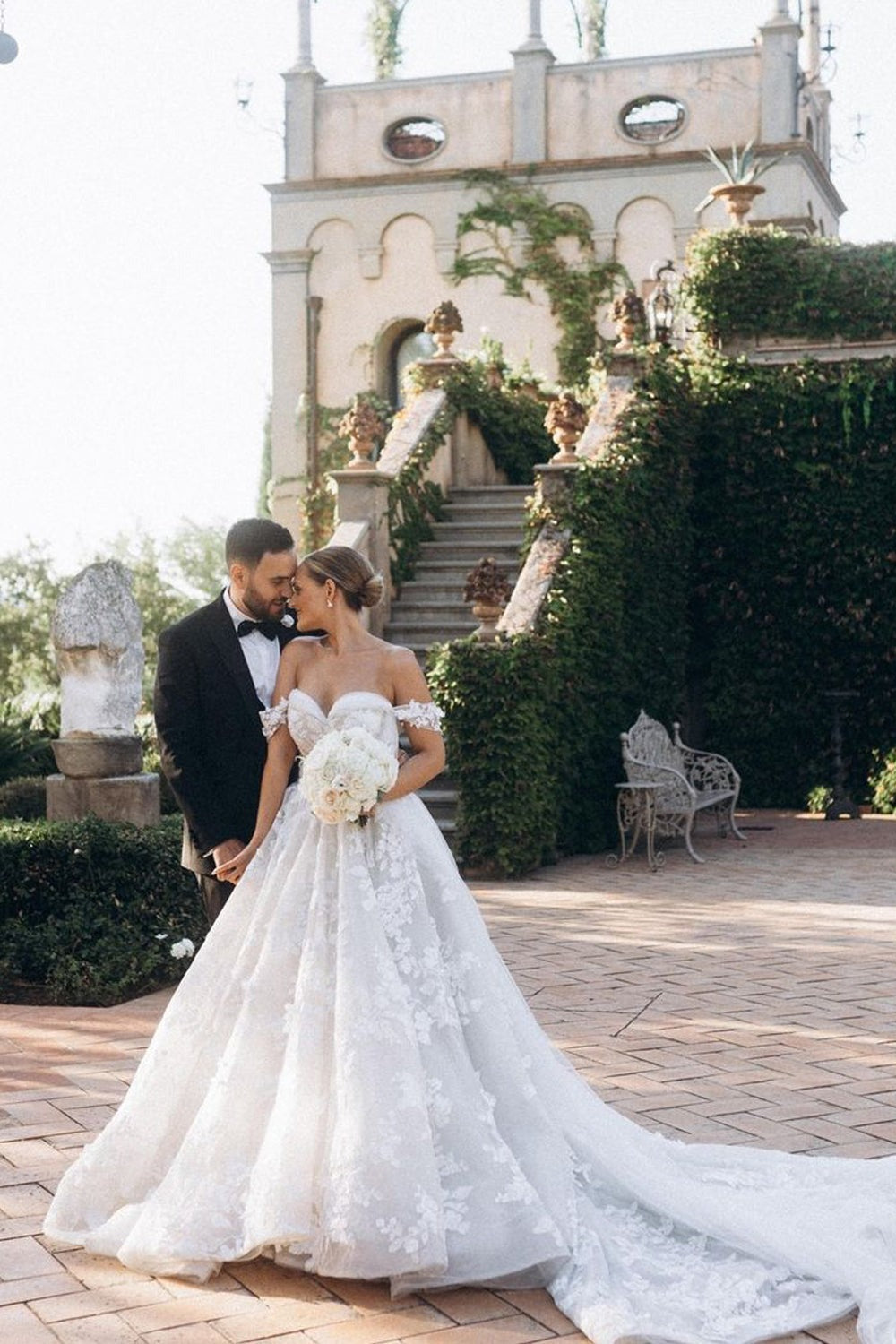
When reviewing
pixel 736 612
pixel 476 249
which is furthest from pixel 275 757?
pixel 476 249

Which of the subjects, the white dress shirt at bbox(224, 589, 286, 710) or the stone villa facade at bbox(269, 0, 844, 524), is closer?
the white dress shirt at bbox(224, 589, 286, 710)

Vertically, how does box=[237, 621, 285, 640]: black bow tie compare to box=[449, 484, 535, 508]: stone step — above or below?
below

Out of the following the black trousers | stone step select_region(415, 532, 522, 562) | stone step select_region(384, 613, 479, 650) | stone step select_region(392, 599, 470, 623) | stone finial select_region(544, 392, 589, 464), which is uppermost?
stone finial select_region(544, 392, 589, 464)

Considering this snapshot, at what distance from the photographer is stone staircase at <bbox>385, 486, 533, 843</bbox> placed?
42.9 ft

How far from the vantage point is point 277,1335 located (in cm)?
363

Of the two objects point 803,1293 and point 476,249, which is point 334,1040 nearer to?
point 803,1293

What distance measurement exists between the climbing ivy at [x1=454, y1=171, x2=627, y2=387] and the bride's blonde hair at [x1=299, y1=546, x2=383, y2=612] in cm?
2051

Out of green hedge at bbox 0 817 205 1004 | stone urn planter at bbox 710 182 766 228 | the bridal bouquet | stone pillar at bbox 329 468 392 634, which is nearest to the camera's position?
the bridal bouquet

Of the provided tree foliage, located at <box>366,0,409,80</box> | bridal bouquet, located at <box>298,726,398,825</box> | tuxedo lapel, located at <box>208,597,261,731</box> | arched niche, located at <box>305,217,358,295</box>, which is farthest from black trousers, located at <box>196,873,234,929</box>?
tree foliage, located at <box>366,0,409,80</box>

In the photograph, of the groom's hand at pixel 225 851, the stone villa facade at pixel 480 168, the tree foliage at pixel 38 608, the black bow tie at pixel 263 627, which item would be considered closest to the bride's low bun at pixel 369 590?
the black bow tie at pixel 263 627

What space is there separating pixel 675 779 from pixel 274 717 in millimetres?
7802

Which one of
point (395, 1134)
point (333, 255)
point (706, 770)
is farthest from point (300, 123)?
point (395, 1134)

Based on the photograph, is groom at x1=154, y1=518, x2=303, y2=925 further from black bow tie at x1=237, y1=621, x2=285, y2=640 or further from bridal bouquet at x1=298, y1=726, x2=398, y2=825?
bridal bouquet at x1=298, y1=726, x2=398, y2=825

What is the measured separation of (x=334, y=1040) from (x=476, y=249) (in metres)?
22.4
